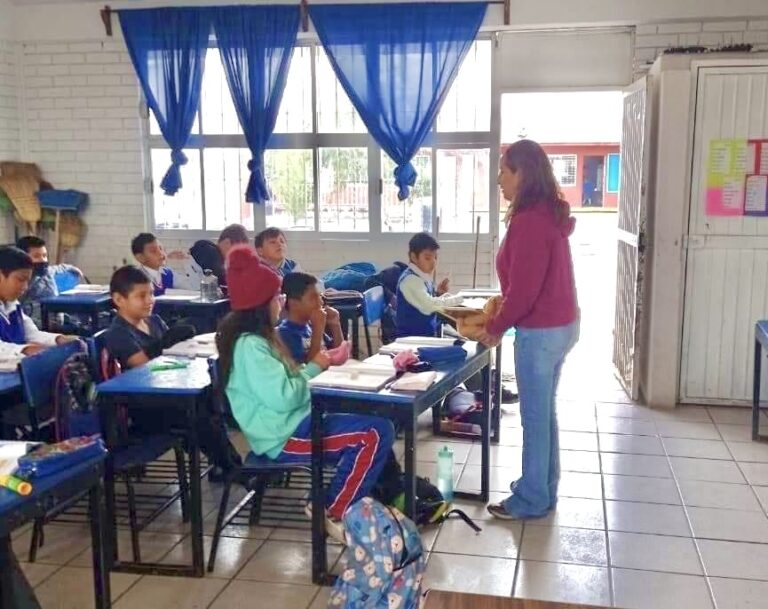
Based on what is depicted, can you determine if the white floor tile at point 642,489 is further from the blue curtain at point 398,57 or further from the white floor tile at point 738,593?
the blue curtain at point 398,57

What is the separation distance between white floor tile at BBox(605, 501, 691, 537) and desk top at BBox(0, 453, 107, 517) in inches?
85.6

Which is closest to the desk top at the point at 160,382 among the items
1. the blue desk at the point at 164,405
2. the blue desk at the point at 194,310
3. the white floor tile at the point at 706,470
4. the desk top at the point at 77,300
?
the blue desk at the point at 164,405

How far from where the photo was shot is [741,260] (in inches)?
193

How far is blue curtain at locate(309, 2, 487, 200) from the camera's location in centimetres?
626

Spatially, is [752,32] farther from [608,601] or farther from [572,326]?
[608,601]

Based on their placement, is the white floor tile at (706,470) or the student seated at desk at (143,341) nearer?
the student seated at desk at (143,341)

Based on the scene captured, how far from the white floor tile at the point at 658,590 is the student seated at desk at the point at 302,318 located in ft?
4.90

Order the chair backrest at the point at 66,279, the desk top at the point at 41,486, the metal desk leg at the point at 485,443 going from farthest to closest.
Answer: the chair backrest at the point at 66,279 < the metal desk leg at the point at 485,443 < the desk top at the point at 41,486

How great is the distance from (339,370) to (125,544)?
113 centimetres

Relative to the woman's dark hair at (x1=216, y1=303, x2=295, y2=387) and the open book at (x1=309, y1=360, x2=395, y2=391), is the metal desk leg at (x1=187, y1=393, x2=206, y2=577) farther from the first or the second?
the open book at (x1=309, y1=360, x2=395, y2=391)

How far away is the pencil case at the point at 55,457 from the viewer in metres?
1.92

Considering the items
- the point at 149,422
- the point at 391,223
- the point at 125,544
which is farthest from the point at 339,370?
Result: the point at 391,223

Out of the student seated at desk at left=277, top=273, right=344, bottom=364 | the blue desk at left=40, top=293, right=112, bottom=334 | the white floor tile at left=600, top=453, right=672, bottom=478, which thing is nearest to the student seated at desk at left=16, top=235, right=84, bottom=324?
the blue desk at left=40, top=293, right=112, bottom=334

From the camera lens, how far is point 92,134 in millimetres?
7168
